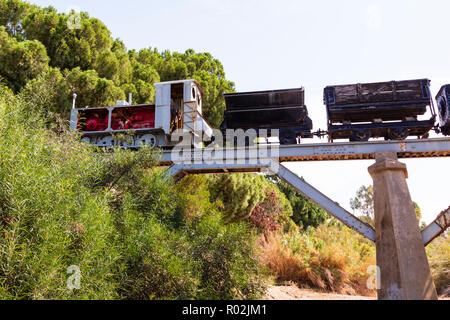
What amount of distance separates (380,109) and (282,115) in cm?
310

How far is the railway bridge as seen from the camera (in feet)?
23.6

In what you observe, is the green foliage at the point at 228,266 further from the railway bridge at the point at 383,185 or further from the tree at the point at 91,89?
the tree at the point at 91,89

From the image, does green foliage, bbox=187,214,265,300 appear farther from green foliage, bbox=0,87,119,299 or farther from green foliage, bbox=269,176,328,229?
green foliage, bbox=269,176,328,229

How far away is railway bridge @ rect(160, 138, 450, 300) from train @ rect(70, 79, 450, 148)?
92 centimetres

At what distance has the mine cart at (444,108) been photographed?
9570mm

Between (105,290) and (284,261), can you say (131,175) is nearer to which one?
(105,290)

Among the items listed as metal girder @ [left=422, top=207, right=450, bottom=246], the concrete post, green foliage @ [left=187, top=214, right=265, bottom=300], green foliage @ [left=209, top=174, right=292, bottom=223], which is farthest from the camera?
green foliage @ [left=209, top=174, right=292, bottom=223]

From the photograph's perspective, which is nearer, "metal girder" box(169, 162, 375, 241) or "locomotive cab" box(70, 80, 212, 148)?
"metal girder" box(169, 162, 375, 241)

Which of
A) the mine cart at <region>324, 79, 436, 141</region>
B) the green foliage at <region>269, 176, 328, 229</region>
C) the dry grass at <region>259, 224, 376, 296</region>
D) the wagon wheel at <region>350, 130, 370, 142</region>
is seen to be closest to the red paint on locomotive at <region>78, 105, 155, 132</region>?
the mine cart at <region>324, 79, 436, 141</region>

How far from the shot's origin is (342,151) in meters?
9.55

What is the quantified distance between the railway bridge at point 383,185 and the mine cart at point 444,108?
40.0 inches

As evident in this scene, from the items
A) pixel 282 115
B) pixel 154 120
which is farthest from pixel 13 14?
pixel 282 115
